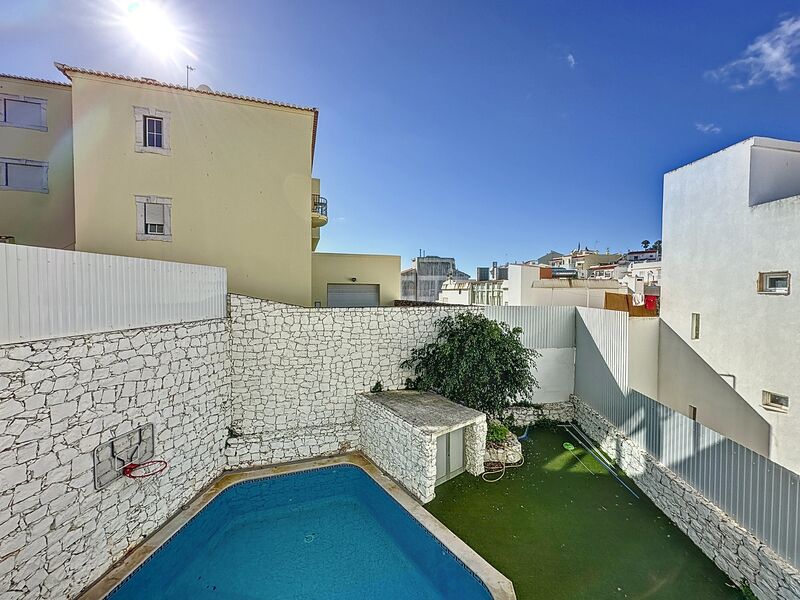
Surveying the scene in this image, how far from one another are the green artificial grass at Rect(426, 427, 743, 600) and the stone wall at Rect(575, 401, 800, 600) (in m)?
0.23

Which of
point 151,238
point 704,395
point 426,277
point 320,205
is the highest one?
point 320,205

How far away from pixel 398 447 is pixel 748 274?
35.5 feet

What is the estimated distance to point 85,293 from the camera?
18.3ft

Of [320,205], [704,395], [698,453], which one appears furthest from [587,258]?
[698,453]

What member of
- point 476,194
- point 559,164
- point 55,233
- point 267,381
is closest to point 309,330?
point 267,381

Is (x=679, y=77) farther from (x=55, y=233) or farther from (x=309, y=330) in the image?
(x=55, y=233)

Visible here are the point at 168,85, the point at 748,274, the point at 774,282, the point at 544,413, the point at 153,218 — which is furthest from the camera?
the point at 544,413

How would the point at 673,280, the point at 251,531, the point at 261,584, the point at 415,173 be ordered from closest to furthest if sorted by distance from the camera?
the point at 261,584 < the point at 251,531 < the point at 673,280 < the point at 415,173

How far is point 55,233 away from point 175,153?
565 centimetres

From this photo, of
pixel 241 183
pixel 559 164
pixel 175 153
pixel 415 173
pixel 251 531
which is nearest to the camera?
pixel 251 531

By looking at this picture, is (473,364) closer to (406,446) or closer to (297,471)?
(406,446)

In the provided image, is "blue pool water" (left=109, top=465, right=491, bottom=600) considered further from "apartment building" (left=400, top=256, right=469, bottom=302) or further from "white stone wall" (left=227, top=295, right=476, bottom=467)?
"apartment building" (left=400, top=256, right=469, bottom=302)

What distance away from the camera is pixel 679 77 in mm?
12359

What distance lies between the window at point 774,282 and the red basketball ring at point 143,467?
15190 millimetres
